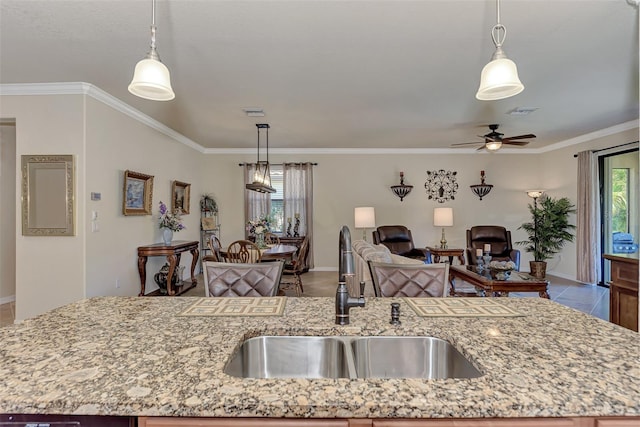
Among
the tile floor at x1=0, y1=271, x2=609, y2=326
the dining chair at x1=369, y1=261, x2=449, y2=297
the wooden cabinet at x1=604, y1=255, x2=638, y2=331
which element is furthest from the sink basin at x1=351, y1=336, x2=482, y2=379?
the tile floor at x1=0, y1=271, x2=609, y2=326

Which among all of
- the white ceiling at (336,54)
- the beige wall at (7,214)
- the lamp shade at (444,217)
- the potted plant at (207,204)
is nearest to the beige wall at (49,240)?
the white ceiling at (336,54)

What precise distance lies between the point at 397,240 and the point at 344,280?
5.12 metres

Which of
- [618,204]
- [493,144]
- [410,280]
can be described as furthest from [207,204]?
[618,204]

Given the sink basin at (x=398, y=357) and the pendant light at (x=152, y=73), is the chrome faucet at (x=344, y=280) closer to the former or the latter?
the sink basin at (x=398, y=357)

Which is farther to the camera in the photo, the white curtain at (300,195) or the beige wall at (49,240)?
the white curtain at (300,195)

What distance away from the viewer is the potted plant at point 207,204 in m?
6.88

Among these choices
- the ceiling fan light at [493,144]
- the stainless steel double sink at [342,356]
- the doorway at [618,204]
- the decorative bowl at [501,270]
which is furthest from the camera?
the doorway at [618,204]

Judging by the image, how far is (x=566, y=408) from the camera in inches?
29.4

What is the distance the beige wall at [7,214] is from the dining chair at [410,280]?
18.2 feet

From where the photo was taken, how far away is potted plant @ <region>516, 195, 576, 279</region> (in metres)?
6.18

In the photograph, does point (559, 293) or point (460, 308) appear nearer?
point (460, 308)

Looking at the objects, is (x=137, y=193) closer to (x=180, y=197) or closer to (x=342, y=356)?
(x=180, y=197)

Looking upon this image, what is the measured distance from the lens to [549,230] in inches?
246

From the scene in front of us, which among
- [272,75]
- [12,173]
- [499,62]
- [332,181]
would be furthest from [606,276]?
[12,173]
